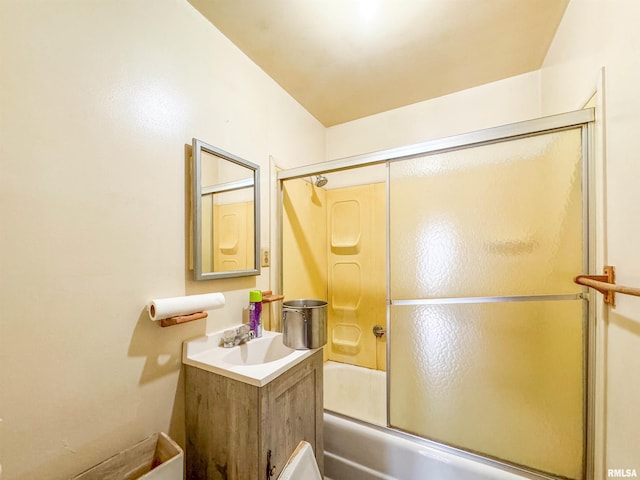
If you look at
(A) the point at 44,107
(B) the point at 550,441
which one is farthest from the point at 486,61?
(A) the point at 44,107

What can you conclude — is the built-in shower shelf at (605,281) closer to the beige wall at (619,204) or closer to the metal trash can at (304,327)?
the beige wall at (619,204)

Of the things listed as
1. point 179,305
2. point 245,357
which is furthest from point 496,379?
point 179,305

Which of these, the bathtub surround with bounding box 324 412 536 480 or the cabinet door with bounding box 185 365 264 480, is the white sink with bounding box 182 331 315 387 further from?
the bathtub surround with bounding box 324 412 536 480

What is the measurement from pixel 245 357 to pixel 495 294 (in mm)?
1179

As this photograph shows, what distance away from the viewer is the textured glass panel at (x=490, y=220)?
→ 100cm

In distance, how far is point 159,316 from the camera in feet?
2.90

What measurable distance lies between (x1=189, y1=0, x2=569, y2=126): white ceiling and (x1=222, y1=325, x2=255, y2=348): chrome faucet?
152 cm

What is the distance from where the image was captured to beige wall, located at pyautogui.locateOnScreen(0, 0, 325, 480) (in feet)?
2.20

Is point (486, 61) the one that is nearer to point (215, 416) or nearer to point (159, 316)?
point (159, 316)

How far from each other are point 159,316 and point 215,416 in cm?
44

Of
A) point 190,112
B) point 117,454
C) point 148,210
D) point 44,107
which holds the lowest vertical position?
point 117,454

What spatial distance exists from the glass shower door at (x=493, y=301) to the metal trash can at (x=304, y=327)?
1.35 feet

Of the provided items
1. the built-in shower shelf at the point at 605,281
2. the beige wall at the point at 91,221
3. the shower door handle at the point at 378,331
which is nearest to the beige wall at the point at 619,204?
the built-in shower shelf at the point at 605,281

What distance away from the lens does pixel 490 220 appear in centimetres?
111
